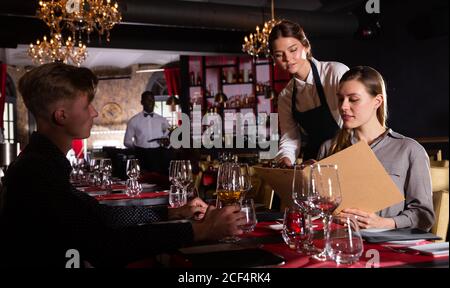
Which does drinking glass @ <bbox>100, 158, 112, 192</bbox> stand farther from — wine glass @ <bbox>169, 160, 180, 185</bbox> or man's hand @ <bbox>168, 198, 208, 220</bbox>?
man's hand @ <bbox>168, 198, 208, 220</bbox>

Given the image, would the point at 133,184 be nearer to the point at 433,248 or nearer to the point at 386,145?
the point at 386,145

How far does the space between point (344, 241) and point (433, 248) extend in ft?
0.69

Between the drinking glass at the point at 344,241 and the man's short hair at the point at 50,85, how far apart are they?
25.6 inches

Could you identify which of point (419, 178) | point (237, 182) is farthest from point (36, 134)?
point (419, 178)

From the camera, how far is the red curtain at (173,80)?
11211mm

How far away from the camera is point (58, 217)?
3.20 feet

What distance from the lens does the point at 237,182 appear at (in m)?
1.42

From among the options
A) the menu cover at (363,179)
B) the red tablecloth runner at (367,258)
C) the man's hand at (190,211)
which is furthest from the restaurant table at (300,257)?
the man's hand at (190,211)

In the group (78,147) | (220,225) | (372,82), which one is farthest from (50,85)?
(78,147)

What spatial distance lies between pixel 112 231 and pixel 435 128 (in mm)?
5887

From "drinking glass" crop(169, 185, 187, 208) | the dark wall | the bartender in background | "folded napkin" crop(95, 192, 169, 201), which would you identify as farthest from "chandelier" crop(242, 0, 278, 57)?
"drinking glass" crop(169, 185, 187, 208)

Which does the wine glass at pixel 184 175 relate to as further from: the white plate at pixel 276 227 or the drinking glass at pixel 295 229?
the drinking glass at pixel 295 229

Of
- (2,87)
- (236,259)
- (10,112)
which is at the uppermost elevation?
(2,87)
